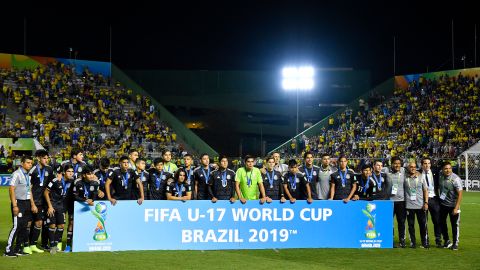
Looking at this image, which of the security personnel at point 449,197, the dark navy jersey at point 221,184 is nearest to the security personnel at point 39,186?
the dark navy jersey at point 221,184

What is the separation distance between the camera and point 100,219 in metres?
12.2

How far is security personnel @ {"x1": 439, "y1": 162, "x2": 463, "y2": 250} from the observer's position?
1345cm

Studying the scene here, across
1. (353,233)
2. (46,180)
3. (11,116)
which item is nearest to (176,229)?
(46,180)

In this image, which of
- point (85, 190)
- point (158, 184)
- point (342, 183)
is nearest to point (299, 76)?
point (342, 183)

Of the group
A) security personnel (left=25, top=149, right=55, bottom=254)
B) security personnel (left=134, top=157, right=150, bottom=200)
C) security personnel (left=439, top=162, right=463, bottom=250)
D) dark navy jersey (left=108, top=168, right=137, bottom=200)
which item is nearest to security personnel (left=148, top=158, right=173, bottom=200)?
security personnel (left=134, top=157, right=150, bottom=200)

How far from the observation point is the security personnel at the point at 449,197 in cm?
1345

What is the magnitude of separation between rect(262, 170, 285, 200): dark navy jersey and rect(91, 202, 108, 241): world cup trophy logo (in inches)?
135

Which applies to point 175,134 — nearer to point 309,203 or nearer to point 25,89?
point 25,89

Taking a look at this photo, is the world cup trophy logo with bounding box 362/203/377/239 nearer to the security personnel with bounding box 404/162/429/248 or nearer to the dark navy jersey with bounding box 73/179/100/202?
the security personnel with bounding box 404/162/429/248

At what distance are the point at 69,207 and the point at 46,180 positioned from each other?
891mm

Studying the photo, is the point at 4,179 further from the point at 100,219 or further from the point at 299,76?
the point at 100,219

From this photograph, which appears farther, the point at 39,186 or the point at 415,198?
the point at 415,198

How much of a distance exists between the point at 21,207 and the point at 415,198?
25.3ft

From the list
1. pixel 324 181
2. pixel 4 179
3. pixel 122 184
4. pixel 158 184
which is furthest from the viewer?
pixel 4 179
